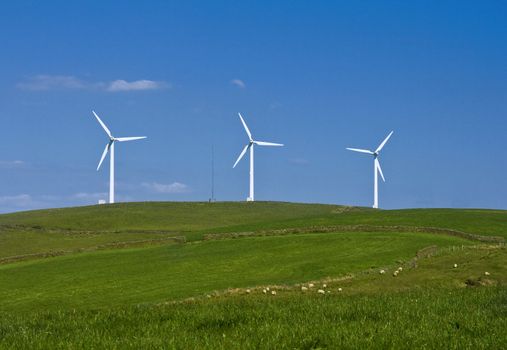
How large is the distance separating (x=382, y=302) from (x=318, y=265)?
1052 inches

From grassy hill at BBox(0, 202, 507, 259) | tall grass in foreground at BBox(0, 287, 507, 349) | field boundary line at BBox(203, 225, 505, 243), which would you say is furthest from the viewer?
grassy hill at BBox(0, 202, 507, 259)

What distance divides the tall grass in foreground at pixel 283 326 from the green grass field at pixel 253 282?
0.14ft

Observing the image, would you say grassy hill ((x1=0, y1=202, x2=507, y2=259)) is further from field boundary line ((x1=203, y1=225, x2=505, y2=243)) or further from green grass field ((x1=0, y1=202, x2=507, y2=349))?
green grass field ((x1=0, y1=202, x2=507, y2=349))

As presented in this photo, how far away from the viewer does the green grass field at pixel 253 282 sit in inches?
581

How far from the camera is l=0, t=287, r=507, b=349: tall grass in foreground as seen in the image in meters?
13.7

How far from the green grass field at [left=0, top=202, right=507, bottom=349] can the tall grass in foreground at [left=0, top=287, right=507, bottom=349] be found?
0.04m

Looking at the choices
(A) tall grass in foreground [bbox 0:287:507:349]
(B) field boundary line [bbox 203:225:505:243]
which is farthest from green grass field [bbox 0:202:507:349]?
(B) field boundary line [bbox 203:225:505:243]

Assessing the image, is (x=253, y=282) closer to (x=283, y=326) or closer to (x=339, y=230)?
(x=283, y=326)

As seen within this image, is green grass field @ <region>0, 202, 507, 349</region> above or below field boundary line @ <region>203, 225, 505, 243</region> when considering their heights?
below

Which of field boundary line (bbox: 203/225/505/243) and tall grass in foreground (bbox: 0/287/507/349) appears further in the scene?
field boundary line (bbox: 203/225/505/243)

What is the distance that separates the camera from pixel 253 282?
4150 cm

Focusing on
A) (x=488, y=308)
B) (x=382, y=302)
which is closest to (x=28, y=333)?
(x=382, y=302)

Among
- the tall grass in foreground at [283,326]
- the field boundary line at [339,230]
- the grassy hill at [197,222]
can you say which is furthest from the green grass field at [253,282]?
the grassy hill at [197,222]

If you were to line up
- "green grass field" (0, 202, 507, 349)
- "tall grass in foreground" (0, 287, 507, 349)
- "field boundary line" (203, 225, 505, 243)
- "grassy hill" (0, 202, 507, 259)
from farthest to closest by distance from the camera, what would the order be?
1. "grassy hill" (0, 202, 507, 259)
2. "field boundary line" (203, 225, 505, 243)
3. "green grass field" (0, 202, 507, 349)
4. "tall grass in foreground" (0, 287, 507, 349)
